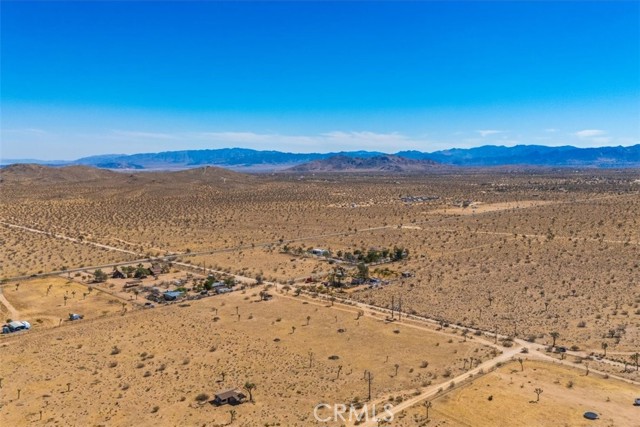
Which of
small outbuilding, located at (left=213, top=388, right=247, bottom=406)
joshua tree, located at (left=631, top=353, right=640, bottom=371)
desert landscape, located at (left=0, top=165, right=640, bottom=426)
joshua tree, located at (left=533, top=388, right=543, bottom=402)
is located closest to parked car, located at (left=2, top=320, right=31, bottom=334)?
desert landscape, located at (left=0, top=165, right=640, bottom=426)

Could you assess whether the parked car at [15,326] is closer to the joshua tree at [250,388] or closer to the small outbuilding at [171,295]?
the small outbuilding at [171,295]

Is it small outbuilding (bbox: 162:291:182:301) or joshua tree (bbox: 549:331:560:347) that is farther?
small outbuilding (bbox: 162:291:182:301)

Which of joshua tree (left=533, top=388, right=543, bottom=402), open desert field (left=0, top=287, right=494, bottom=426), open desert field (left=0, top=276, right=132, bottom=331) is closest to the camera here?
open desert field (left=0, top=287, right=494, bottom=426)

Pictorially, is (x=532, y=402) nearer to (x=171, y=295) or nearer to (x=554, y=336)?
(x=554, y=336)

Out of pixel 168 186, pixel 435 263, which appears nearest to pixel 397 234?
pixel 435 263

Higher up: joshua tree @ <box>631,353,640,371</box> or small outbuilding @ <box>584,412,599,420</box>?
joshua tree @ <box>631,353,640,371</box>

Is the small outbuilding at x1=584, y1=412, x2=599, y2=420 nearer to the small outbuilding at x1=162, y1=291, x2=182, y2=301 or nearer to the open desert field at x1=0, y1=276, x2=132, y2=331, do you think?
the small outbuilding at x1=162, y1=291, x2=182, y2=301

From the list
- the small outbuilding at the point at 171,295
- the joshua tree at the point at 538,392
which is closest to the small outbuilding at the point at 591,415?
the joshua tree at the point at 538,392
